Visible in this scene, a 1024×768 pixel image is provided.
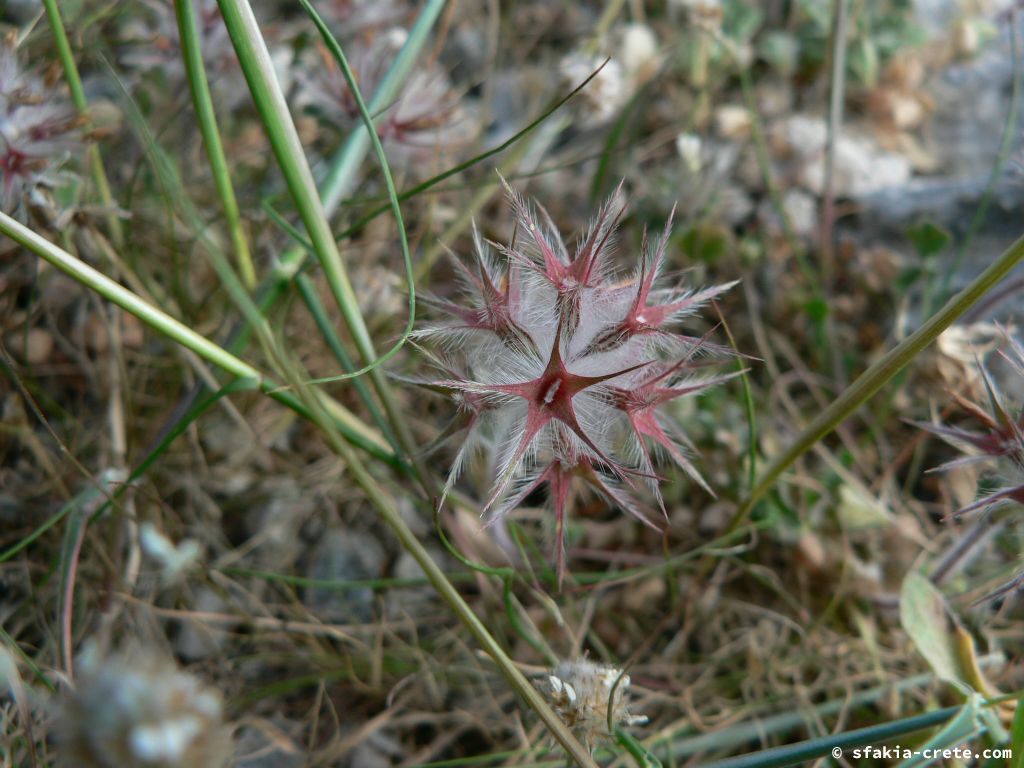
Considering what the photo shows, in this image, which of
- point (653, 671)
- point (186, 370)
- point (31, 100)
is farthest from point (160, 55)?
point (653, 671)

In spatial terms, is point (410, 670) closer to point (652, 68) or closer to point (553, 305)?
point (553, 305)

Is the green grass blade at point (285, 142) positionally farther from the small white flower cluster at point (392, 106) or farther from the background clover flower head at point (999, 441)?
the background clover flower head at point (999, 441)

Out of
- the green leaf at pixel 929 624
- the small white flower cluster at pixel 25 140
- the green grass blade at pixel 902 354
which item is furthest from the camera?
the green leaf at pixel 929 624

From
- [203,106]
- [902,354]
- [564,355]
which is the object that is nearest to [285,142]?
[203,106]

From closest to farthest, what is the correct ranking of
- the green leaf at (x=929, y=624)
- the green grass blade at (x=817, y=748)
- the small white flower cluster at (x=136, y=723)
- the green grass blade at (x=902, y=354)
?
the small white flower cluster at (x=136, y=723), the green grass blade at (x=902, y=354), the green grass blade at (x=817, y=748), the green leaf at (x=929, y=624)

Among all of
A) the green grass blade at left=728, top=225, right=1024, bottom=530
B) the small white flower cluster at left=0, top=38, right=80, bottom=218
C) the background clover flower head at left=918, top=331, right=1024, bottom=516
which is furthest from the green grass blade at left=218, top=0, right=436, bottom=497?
the background clover flower head at left=918, top=331, right=1024, bottom=516

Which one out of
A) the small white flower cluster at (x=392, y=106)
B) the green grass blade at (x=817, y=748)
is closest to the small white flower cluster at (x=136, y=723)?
the green grass blade at (x=817, y=748)
